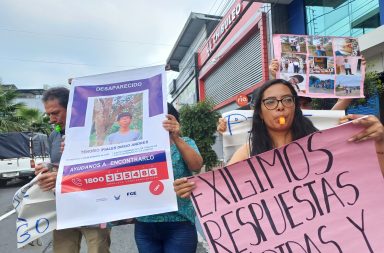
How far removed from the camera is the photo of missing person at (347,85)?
311cm

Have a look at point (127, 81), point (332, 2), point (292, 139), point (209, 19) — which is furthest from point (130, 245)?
point (209, 19)

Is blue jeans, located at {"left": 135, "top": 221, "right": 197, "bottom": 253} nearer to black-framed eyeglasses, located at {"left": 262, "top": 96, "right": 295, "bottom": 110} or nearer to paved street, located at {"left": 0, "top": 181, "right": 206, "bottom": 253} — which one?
black-framed eyeglasses, located at {"left": 262, "top": 96, "right": 295, "bottom": 110}

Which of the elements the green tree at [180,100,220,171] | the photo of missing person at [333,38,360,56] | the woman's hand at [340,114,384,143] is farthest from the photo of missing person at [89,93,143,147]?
the green tree at [180,100,220,171]

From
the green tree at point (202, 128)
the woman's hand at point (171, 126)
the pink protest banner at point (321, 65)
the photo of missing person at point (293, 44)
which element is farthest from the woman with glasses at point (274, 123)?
the green tree at point (202, 128)

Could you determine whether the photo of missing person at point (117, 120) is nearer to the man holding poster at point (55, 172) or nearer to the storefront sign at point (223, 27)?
the man holding poster at point (55, 172)

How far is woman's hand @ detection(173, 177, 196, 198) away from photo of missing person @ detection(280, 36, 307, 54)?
6.27ft

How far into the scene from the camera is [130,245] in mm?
5156

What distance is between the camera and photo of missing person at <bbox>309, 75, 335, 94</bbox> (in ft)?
10.4

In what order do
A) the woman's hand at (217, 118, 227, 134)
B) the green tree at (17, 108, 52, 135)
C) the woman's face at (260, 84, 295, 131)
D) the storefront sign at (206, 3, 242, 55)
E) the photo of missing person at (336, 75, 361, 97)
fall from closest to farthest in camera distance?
the woman's face at (260, 84, 295, 131) < the woman's hand at (217, 118, 227, 134) < the photo of missing person at (336, 75, 361, 97) < the storefront sign at (206, 3, 242, 55) < the green tree at (17, 108, 52, 135)

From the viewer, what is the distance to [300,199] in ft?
5.99

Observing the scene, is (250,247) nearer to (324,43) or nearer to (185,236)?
(185,236)

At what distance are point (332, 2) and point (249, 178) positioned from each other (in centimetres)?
1005

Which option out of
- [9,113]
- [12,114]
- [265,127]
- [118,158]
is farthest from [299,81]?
[12,114]

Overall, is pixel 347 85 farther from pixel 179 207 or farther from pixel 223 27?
pixel 223 27
